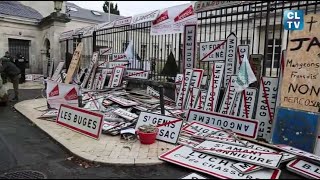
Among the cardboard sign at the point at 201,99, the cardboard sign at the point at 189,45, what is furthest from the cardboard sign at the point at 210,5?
the cardboard sign at the point at 201,99

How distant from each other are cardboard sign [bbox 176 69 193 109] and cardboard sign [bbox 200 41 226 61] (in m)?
0.53

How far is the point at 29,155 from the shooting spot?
4.96m

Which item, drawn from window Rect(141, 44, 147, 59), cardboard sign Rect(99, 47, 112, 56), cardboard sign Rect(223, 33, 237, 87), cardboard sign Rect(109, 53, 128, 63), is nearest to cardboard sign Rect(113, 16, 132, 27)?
window Rect(141, 44, 147, 59)

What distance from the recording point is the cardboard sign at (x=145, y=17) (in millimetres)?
9414

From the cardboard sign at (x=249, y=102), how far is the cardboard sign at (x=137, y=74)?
489 cm

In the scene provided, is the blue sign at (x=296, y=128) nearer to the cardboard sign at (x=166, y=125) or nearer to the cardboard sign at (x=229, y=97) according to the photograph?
the cardboard sign at (x=229, y=97)

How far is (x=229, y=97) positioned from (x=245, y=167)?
2.77 meters

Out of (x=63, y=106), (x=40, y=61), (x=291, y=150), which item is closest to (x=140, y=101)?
(x=63, y=106)

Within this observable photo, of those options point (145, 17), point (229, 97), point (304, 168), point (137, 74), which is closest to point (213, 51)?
point (229, 97)

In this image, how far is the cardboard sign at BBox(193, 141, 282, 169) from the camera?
4182 millimetres

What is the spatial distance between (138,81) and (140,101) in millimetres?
2485

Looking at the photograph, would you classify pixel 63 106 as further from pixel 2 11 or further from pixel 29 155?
pixel 2 11

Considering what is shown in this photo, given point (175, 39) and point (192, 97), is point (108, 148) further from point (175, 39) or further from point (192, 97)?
point (175, 39)

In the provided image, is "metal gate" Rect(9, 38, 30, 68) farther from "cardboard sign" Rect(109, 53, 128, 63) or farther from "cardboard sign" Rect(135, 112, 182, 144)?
"cardboard sign" Rect(135, 112, 182, 144)
